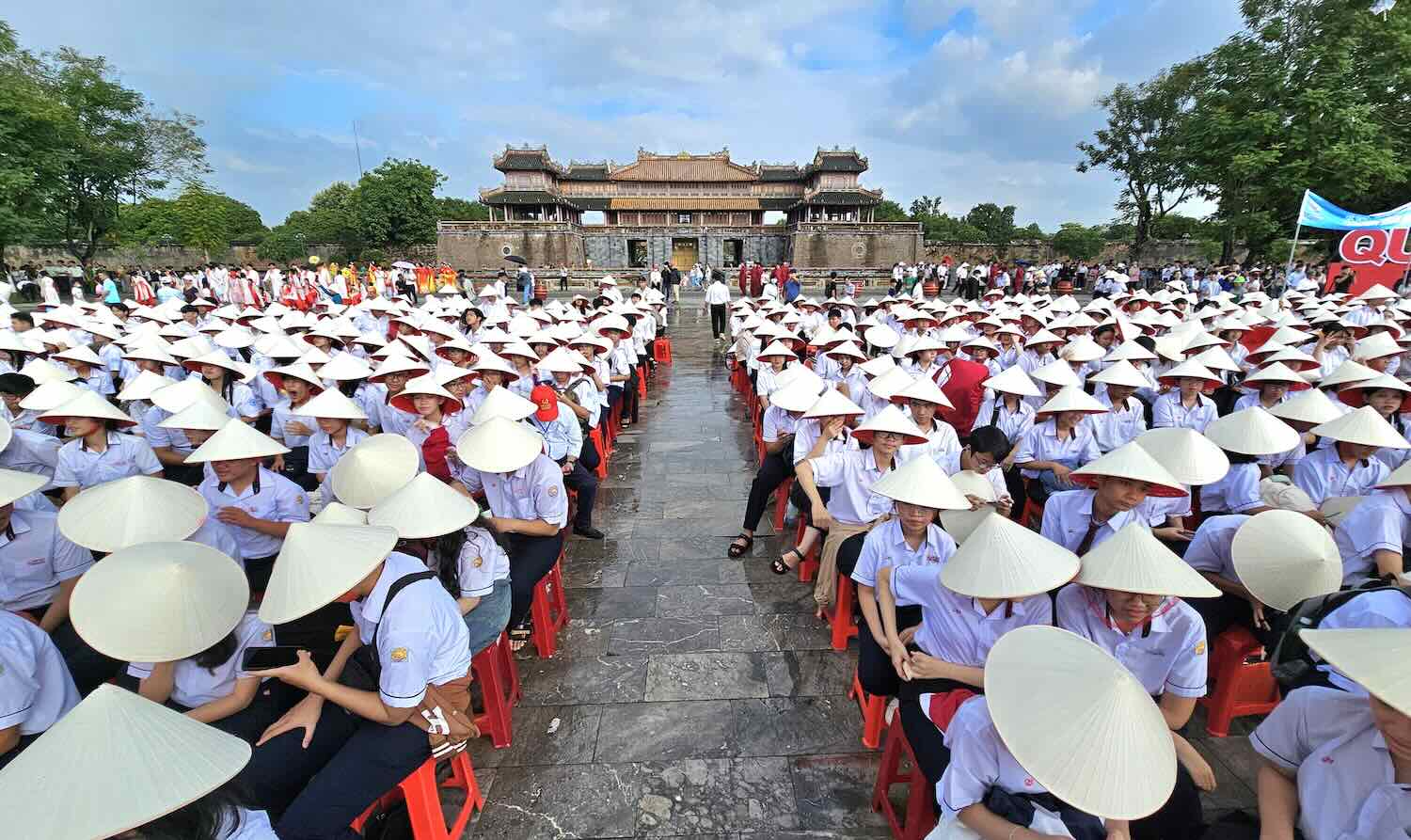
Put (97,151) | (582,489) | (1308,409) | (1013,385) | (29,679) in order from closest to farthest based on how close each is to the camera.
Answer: (29,679), (1308,409), (1013,385), (582,489), (97,151)

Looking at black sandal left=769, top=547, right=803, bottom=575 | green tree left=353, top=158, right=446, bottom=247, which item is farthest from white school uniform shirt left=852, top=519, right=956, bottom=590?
green tree left=353, top=158, right=446, bottom=247

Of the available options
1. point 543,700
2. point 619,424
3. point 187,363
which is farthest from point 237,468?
point 619,424

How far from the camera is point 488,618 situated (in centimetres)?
288

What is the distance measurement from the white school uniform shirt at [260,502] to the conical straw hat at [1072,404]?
497 cm

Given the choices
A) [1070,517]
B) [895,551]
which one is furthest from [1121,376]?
[895,551]

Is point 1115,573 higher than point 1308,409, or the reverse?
point 1308,409

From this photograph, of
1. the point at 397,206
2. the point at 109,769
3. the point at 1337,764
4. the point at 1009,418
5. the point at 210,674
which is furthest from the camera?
the point at 397,206

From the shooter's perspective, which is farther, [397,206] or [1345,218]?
[397,206]

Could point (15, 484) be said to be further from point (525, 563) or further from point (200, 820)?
point (200, 820)

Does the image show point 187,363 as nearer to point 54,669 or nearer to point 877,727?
point 54,669

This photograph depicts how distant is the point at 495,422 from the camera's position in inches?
138

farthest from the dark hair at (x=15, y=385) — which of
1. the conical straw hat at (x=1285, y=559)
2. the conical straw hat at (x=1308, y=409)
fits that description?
the conical straw hat at (x=1308, y=409)

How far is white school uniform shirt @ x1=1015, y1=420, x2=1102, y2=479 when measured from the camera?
448 centimetres

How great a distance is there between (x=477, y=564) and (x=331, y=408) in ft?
6.81
